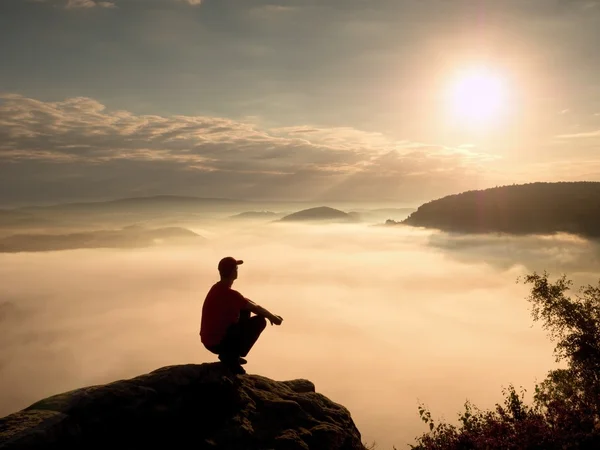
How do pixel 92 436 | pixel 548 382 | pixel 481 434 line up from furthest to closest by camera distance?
pixel 548 382
pixel 481 434
pixel 92 436

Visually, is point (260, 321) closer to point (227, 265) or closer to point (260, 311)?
point (260, 311)

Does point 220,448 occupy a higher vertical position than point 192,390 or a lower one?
lower

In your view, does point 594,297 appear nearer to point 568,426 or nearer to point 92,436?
point 568,426

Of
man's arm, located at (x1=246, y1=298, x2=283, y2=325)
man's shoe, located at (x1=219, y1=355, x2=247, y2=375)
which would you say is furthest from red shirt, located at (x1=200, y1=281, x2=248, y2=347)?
man's shoe, located at (x1=219, y1=355, x2=247, y2=375)

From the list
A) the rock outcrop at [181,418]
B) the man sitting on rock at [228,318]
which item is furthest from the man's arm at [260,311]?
the rock outcrop at [181,418]

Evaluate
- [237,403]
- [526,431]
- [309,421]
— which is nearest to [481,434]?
[526,431]

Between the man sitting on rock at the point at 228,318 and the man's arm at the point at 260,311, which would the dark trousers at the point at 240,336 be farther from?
the man's arm at the point at 260,311

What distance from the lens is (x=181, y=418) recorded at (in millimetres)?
9930

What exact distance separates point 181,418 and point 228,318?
2.51 meters

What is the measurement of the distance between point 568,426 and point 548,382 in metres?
15.4

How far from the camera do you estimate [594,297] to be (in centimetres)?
2823

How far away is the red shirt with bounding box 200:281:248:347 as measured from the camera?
1098 centimetres

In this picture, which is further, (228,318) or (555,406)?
(555,406)

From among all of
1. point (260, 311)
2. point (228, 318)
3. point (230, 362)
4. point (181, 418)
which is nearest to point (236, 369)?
point (230, 362)
